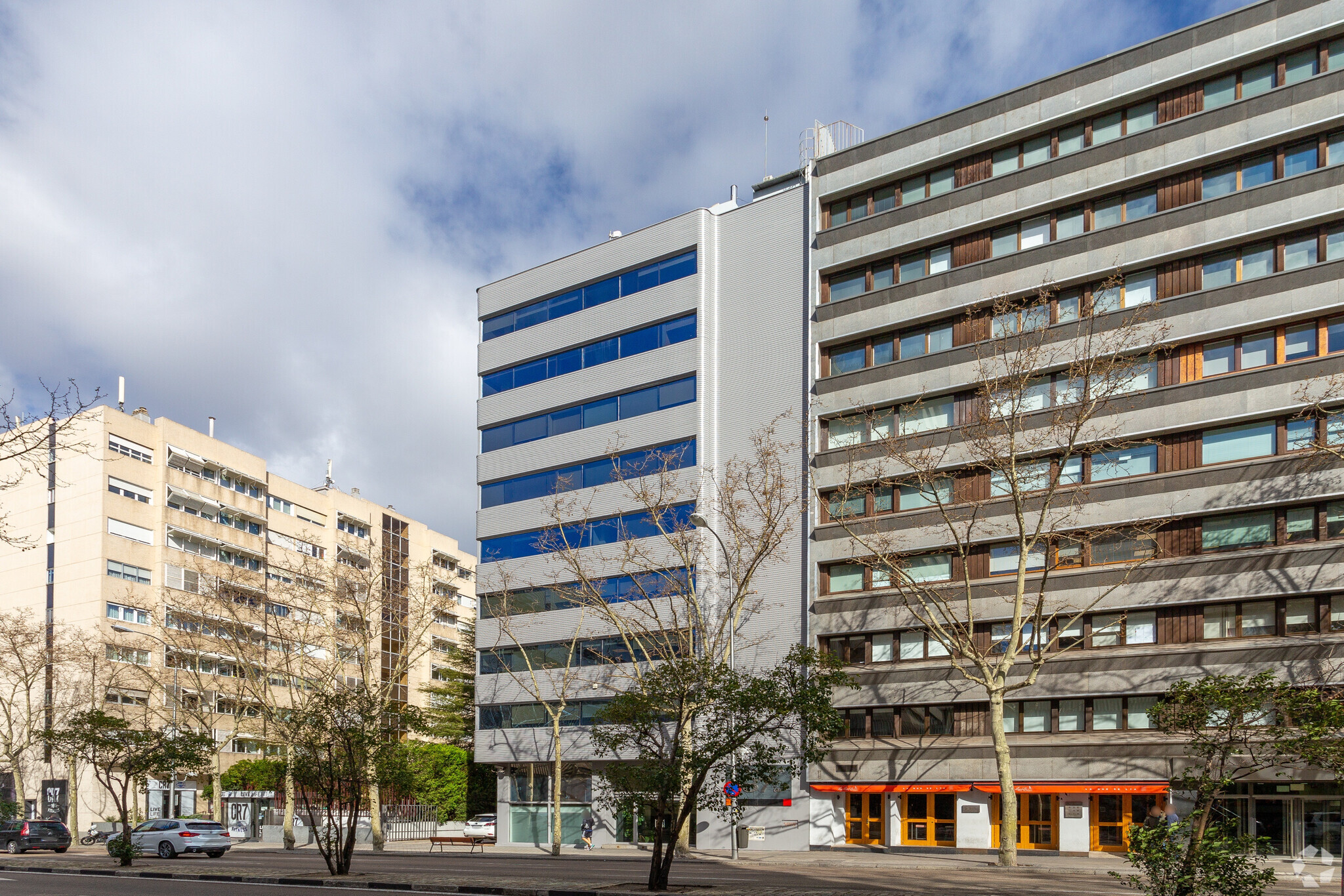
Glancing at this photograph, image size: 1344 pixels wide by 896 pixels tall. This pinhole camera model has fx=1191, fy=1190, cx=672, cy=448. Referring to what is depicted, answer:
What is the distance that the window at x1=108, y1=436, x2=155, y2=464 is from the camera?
79125 mm

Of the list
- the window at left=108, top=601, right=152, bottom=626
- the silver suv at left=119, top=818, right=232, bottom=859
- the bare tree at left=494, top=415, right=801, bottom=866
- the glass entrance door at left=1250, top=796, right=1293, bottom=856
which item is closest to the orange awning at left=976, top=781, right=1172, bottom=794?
the glass entrance door at left=1250, top=796, right=1293, bottom=856

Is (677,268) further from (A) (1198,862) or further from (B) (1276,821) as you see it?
(A) (1198,862)

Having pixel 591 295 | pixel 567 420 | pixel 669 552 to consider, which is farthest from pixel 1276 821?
pixel 591 295

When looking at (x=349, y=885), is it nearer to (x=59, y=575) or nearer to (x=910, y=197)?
(x=910, y=197)

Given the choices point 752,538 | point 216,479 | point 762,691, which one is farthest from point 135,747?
point 216,479

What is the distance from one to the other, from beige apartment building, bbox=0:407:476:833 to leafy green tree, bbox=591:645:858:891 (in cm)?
4478

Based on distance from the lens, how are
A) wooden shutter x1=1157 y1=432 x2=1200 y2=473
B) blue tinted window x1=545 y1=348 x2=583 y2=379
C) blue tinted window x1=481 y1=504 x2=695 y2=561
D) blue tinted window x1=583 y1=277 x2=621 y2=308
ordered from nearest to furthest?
1. wooden shutter x1=1157 y1=432 x2=1200 y2=473
2. blue tinted window x1=481 y1=504 x2=695 y2=561
3. blue tinted window x1=583 y1=277 x2=621 y2=308
4. blue tinted window x1=545 y1=348 x2=583 y2=379

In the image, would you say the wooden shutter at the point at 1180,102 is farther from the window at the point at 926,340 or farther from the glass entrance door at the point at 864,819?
the glass entrance door at the point at 864,819

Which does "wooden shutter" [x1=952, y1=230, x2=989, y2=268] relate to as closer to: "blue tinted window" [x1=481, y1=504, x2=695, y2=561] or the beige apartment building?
"blue tinted window" [x1=481, y1=504, x2=695, y2=561]

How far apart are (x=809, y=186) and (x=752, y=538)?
16.1 meters

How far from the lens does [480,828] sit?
6209 cm

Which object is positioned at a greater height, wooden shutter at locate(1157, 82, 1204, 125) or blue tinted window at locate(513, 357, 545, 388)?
wooden shutter at locate(1157, 82, 1204, 125)

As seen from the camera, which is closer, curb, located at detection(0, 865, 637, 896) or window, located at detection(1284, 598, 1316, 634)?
curb, located at detection(0, 865, 637, 896)

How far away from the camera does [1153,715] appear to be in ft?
62.6
